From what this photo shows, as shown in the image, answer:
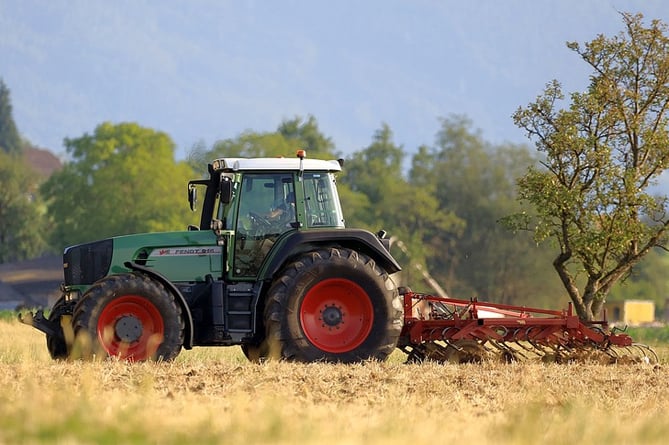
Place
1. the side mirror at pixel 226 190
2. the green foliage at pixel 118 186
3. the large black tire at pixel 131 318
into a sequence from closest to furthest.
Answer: the large black tire at pixel 131 318 → the side mirror at pixel 226 190 → the green foliage at pixel 118 186

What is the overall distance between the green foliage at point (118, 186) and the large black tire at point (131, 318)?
154 ft

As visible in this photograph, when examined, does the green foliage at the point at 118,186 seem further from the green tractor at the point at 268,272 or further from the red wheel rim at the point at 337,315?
the red wheel rim at the point at 337,315

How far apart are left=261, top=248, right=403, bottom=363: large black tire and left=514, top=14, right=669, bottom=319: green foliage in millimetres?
7969

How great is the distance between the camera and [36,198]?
8188cm

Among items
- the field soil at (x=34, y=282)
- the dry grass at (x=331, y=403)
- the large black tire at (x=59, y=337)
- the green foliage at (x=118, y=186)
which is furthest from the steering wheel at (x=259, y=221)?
the field soil at (x=34, y=282)

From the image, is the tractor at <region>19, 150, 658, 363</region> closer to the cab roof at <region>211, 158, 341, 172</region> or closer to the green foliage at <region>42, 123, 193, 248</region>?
the cab roof at <region>211, 158, 341, 172</region>

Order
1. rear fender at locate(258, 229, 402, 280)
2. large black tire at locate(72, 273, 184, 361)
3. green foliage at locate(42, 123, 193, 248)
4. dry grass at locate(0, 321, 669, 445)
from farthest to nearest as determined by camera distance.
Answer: green foliage at locate(42, 123, 193, 248) → rear fender at locate(258, 229, 402, 280) → large black tire at locate(72, 273, 184, 361) → dry grass at locate(0, 321, 669, 445)

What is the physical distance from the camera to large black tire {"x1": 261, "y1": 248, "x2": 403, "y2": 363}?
14172 millimetres

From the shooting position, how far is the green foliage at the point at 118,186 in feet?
204

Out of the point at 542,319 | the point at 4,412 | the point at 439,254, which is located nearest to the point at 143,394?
the point at 4,412

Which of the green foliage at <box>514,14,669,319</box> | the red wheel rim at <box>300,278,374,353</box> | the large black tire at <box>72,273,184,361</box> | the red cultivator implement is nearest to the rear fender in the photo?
the red wheel rim at <box>300,278,374,353</box>

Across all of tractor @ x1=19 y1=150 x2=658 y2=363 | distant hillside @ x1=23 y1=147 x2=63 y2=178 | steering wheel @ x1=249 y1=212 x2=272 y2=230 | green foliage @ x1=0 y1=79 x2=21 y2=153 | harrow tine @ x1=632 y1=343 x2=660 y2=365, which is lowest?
harrow tine @ x1=632 y1=343 x2=660 y2=365

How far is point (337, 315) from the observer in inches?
576

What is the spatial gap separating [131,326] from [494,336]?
4689 millimetres
